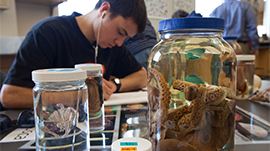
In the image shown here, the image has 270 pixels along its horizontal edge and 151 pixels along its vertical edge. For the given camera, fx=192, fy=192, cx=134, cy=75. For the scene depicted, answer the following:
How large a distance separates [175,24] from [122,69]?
104 centimetres

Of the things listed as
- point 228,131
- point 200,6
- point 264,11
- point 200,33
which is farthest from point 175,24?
point 264,11

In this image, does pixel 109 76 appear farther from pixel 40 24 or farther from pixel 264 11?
pixel 264 11

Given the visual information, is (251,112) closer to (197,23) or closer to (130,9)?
(197,23)

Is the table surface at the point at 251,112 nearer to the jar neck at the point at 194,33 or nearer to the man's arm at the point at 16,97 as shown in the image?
the man's arm at the point at 16,97

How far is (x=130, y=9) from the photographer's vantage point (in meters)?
0.97

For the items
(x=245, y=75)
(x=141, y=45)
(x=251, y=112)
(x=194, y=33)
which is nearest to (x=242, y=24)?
(x=141, y=45)

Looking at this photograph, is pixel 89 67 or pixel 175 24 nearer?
pixel 175 24

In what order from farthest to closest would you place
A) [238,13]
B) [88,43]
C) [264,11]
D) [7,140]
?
[264,11], [238,13], [88,43], [7,140]

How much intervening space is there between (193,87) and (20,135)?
0.44 metres

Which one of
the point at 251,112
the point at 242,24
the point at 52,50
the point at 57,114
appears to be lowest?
the point at 251,112

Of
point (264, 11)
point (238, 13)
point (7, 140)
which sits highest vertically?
point (264, 11)

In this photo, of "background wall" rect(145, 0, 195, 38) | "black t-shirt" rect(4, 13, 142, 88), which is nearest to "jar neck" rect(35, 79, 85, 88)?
"black t-shirt" rect(4, 13, 142, 88)

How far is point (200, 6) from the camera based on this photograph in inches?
47.7

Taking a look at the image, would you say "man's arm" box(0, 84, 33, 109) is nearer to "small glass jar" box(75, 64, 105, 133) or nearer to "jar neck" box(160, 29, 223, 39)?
"small glass jar" box(75, 64, 105, 133)
